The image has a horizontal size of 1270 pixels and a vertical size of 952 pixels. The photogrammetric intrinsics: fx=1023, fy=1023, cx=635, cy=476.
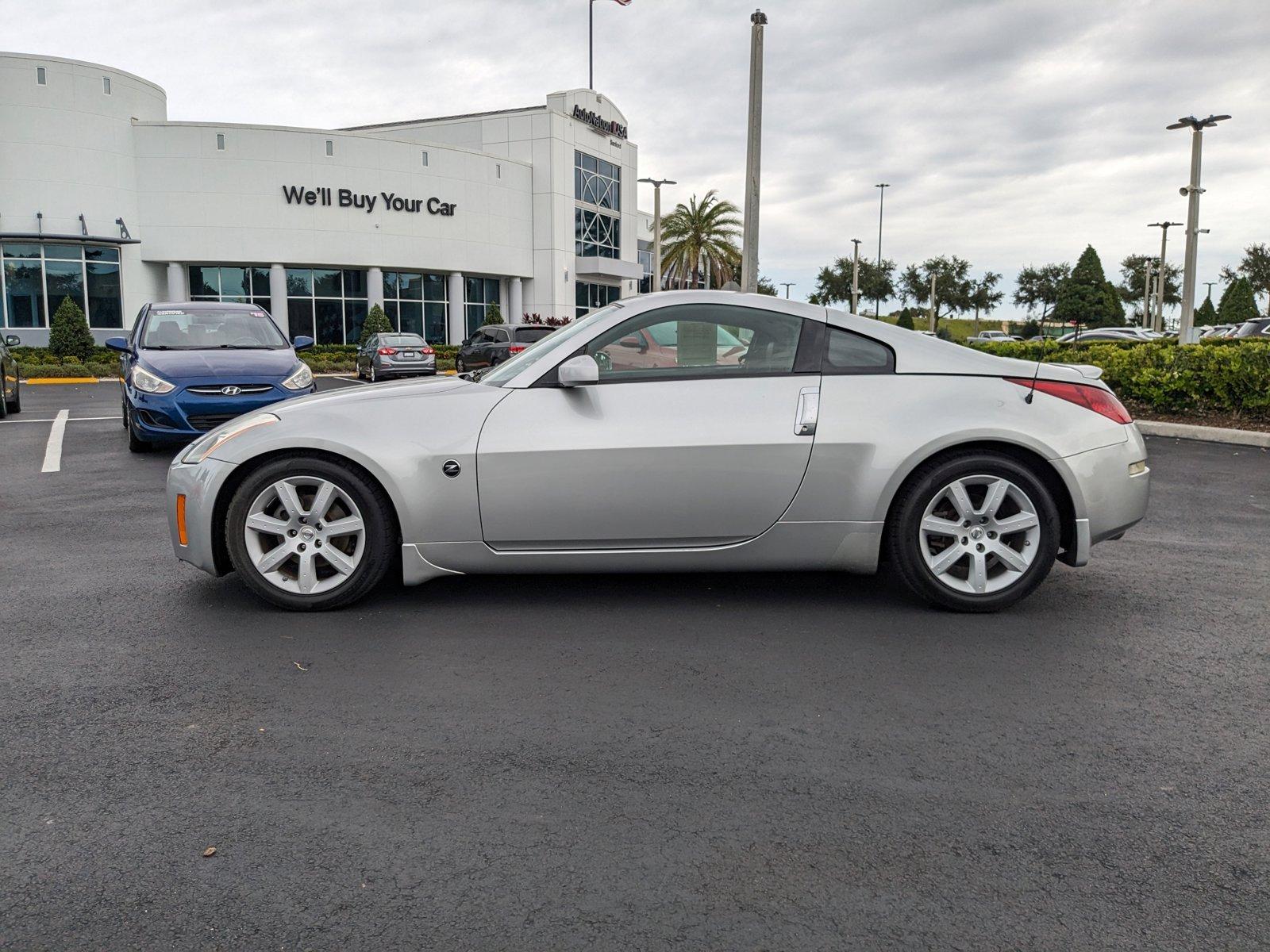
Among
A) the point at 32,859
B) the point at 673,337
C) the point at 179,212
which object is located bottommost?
the point at 32,859

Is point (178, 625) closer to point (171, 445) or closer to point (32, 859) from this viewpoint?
point (32, 859)

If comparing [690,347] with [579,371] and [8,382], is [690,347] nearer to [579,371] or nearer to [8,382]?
[579,371]

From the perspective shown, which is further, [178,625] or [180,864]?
[178,625]

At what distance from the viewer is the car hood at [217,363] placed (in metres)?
10.6

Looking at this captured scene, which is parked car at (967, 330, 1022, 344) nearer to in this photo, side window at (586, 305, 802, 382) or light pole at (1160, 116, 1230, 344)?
light pole at (1160, 116, 1230, 344)

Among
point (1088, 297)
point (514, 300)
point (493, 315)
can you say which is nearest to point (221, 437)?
point (493, 315)

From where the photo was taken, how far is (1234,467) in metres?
10.3

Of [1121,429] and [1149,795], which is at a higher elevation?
[1121,429]

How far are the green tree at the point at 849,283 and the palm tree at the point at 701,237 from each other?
34437 mm

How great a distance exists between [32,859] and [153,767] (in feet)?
1.89

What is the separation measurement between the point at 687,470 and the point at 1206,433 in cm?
1053

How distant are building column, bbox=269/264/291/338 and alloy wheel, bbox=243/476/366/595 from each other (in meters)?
37.5

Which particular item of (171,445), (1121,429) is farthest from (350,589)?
(171,445)

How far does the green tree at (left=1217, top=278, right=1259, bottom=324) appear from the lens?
60.2m
